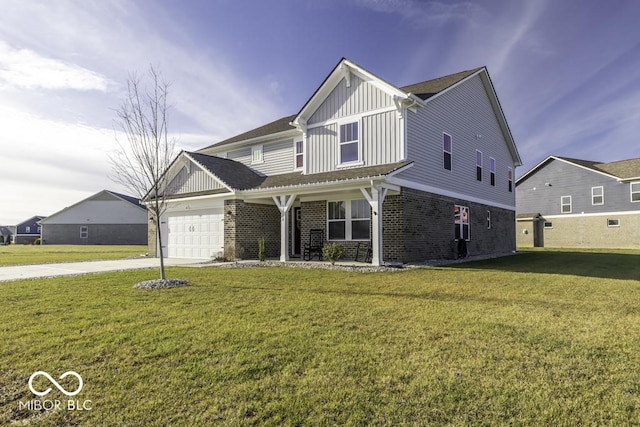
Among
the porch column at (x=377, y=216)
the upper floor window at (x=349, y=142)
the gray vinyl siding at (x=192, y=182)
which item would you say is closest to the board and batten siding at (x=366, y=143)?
the upper floor window at (x=349, y=142)

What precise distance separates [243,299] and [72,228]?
49436mm

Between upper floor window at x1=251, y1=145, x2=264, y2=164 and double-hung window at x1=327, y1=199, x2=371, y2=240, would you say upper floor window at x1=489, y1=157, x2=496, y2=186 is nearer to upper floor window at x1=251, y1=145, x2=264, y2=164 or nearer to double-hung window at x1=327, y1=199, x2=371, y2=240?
double-hung window at x1=327, y1=199, x2=371, y2=240

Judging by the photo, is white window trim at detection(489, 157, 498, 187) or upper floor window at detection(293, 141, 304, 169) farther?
white window trim at detection(489, 157, 498, 187)

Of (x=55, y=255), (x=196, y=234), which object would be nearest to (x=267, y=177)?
(x=196, y=234)

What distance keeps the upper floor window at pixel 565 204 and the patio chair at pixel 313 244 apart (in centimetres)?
2551

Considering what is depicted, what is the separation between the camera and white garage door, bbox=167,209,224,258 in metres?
16.1

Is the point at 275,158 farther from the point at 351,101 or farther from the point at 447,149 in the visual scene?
the point at 447,149

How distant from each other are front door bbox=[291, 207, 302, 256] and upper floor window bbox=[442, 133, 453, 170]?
261 inches

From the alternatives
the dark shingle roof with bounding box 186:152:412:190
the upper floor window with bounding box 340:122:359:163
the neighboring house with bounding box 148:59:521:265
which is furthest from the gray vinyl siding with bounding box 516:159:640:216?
the upper floor window with bounding box 340:122:359:163

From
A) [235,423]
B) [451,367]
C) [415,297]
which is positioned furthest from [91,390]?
[415,297]

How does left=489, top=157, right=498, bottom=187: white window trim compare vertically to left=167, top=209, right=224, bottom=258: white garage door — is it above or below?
above

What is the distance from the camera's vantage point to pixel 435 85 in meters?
16.1

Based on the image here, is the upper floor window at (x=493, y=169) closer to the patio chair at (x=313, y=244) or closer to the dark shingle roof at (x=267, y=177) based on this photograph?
the dark shingle roof at (x=267, y=177)

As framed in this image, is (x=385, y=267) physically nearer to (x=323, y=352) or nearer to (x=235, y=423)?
(x=323, y=352)
